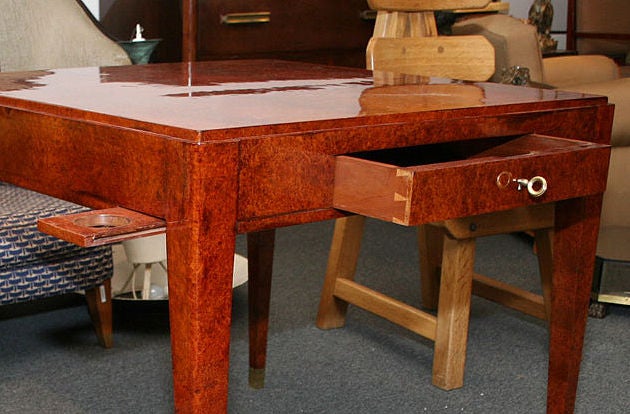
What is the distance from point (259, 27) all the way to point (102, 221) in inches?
111

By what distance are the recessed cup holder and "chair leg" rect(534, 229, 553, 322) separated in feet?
5.11

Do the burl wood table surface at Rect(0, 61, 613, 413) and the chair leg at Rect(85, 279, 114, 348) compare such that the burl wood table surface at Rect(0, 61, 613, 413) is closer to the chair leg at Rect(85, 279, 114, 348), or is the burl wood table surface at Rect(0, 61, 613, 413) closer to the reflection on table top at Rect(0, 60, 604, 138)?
the reflection on table top at Rect(0, 60, 604, 138)

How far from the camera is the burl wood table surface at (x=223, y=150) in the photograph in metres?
1.19

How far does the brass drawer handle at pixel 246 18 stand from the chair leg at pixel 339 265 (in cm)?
142

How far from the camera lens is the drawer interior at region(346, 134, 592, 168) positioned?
157 cm

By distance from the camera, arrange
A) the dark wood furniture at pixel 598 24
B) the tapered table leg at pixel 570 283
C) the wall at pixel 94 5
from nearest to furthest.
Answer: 1. the tapered table leg at pixel 570 283
2. the wall at pixel 94 5
3. the dark wood furniture at pixel 598 24

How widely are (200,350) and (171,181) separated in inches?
8.4

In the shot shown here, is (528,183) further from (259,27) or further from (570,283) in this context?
(259,27)

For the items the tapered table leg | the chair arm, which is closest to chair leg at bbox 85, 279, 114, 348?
the tapered table leg

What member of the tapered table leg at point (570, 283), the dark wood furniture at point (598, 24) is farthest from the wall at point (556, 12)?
the tapered table leg at point (570, 283)

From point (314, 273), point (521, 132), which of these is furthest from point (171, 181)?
point (314, 273)

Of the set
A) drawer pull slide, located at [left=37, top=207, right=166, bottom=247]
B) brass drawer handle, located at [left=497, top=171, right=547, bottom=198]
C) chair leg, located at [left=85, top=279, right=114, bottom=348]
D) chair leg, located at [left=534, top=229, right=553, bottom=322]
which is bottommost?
chair leg, located at [left=85, top=279, right=114, bottom=348]

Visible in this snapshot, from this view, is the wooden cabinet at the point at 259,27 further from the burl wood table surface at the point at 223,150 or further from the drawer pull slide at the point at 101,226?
the drawer pull slide at the point at 101,226

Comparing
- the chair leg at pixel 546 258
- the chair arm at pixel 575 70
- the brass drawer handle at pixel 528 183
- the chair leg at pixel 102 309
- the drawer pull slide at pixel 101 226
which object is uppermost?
the brass drawer handle at pixel 528 183
